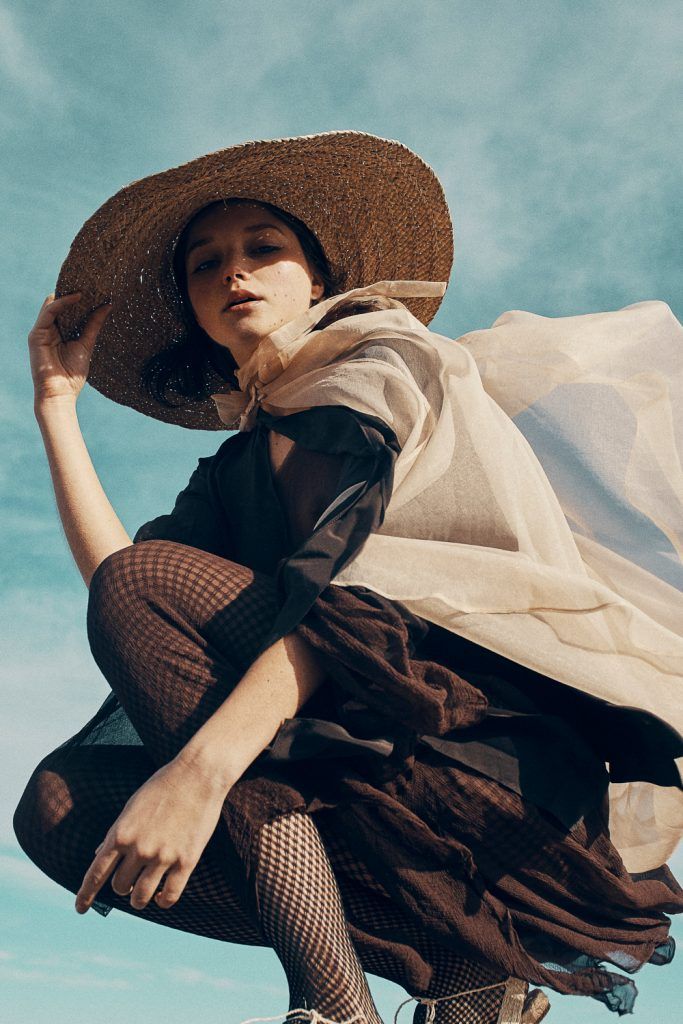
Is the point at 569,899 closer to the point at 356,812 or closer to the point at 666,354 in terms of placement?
the point at 356,812

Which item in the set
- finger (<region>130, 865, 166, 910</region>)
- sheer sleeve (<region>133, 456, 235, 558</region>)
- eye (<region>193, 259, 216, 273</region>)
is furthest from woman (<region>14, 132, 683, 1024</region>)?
eye (<region>193, 259, 216, 273</region>)

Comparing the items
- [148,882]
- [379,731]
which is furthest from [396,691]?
[148,882]

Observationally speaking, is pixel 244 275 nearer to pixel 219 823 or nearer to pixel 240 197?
Answer: pixel 240 197

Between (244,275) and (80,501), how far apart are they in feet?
2.02

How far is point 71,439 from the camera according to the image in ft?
7.88

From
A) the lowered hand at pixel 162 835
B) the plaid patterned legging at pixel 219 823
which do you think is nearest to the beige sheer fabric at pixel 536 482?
the plaid patterned legging at pixel 219 823

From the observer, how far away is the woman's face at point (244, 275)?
2.37 metres

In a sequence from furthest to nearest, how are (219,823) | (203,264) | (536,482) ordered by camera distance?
(203,264) → (536,482) → (219,823)

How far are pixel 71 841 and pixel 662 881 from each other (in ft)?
3.34

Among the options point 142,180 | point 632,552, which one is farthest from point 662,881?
point 142,180

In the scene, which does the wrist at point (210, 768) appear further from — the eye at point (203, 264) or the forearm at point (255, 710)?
the eye at point (203, 264)

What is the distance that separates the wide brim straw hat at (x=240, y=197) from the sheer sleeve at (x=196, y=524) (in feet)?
2.05

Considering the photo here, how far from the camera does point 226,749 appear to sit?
1478mm

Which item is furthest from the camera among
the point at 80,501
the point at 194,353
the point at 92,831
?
the point at 194,353
